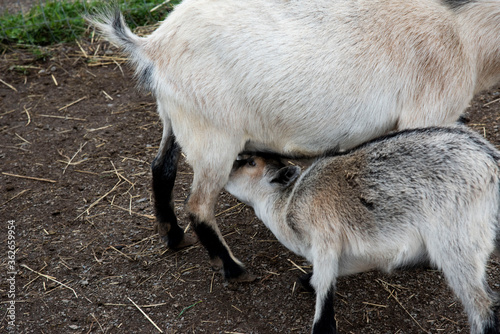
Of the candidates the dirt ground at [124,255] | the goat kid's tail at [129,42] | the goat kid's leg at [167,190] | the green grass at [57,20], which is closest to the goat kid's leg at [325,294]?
the dirt ground at [124,255]

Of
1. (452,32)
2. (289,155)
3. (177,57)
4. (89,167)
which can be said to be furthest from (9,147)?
(452,32)

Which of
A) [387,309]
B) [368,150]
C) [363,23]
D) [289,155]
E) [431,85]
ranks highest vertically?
[363,23]

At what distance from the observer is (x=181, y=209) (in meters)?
4.54

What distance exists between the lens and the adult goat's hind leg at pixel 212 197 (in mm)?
3434

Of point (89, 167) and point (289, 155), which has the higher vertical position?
point (289, 155)

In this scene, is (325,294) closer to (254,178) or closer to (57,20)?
(254,178)

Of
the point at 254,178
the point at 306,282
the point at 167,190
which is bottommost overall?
the point at 306,282

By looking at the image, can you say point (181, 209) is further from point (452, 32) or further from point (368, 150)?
point (452, 32)

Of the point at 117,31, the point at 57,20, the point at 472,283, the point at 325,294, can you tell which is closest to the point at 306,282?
the point at 325,294

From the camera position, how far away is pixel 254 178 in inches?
142

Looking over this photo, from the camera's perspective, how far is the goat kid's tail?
11.4 feet

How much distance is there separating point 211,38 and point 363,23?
945 mm

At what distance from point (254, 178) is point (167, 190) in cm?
74

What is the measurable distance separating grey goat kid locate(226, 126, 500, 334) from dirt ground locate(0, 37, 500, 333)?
51 cm
